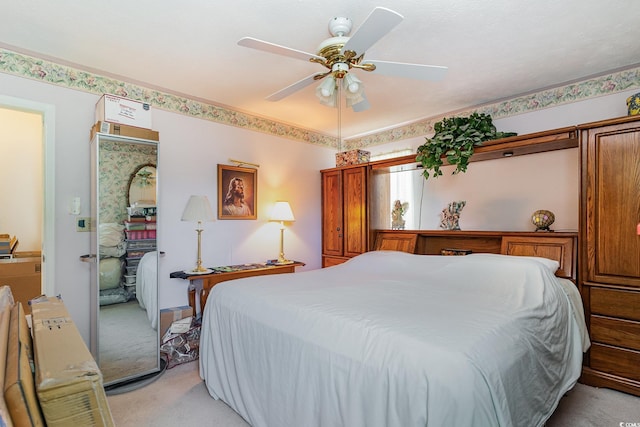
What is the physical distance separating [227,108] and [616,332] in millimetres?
4022

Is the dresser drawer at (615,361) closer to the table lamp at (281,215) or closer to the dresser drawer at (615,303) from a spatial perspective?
the dresser drawer at (615,303)

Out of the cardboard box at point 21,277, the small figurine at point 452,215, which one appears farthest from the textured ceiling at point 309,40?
the cardboard box at point 21,277

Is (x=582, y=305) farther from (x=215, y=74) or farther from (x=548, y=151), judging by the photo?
(x=215, y=74)

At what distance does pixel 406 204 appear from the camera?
400 centimetres

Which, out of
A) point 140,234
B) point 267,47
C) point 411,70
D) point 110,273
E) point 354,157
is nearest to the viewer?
point 267,47

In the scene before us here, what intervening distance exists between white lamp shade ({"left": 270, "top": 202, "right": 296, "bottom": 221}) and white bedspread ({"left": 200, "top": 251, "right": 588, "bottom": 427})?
1368 mm

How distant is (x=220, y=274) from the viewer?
3186mm

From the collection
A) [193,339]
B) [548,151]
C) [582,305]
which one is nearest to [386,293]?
[582,305]

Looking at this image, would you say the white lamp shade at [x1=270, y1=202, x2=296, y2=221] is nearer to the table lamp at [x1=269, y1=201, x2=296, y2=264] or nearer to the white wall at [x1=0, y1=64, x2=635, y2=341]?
the table lamp at [x1=269, y1=201, x2=296, y2=264]

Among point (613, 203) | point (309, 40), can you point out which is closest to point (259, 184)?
point (309, 40)

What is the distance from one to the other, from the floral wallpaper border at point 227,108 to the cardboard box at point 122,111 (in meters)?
0.33

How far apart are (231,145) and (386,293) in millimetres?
2536

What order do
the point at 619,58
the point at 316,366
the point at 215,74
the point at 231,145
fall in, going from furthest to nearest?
the point at 231,145 < the point at 215,74 < the point at 619,58 < the point at 316,366

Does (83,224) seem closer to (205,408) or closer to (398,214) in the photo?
(205,408)
